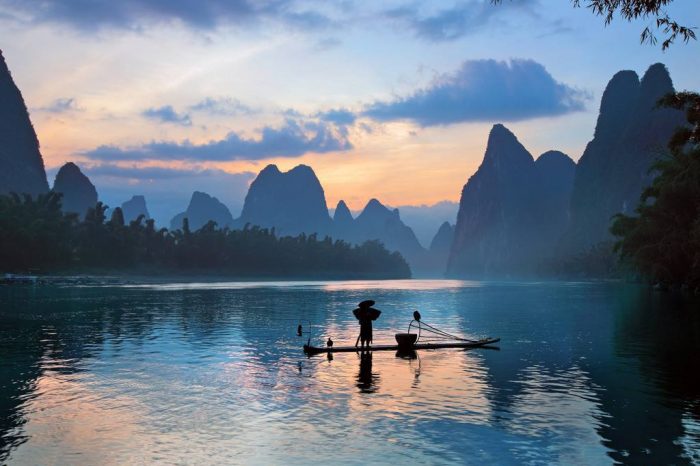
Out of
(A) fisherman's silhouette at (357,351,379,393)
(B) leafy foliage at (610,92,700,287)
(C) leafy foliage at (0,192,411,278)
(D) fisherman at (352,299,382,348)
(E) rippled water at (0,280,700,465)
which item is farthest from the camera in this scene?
(C) leafy foliage at (0,192,411,278)

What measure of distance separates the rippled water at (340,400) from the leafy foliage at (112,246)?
3285 inches

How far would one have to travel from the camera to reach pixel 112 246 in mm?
136125

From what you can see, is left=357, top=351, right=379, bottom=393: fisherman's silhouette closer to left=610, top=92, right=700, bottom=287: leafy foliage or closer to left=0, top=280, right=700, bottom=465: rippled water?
left=0, top=280, right=700, bottom=465: rippled water

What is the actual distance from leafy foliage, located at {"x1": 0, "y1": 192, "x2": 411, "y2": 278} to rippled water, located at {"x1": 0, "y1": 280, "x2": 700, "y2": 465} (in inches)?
3285

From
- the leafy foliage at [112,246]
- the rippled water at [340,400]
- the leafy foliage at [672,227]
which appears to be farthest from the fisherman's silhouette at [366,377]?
the leafy foliage at [112,246]

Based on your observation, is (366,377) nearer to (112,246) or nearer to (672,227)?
(672,227)

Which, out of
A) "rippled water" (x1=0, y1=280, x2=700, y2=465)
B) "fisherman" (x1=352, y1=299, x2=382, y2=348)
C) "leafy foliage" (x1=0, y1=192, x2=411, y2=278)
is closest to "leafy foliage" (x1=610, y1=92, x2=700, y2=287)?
"rippled water" (x1=0, y1=280, x2=700, y2=465)

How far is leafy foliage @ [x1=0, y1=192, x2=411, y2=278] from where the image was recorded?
11231 centimetres

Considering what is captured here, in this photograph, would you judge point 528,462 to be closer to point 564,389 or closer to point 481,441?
point 481,441

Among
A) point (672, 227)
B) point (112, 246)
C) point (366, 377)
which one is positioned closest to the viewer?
point (366, 377)

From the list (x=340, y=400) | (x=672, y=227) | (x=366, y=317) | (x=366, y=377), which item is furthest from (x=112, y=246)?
(x=340, y=400)

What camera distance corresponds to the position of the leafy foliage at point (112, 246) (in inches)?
4422

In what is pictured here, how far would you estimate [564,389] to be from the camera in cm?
2019

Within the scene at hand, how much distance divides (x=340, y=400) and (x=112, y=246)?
128 metres
